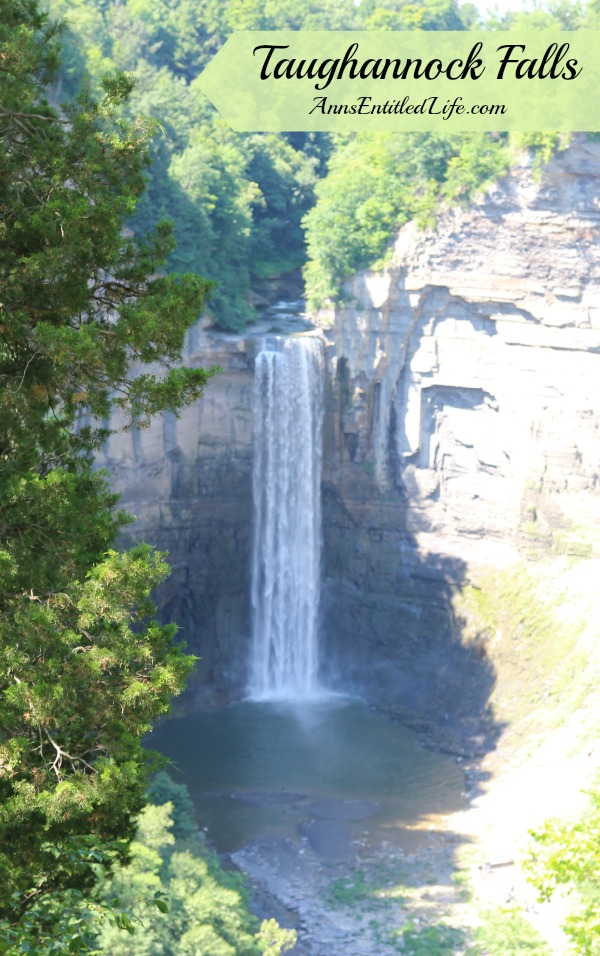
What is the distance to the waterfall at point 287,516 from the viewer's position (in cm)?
5153

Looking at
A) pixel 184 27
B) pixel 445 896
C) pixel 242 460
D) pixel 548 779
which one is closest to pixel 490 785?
pixel 548 779

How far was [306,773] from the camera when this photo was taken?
147ft

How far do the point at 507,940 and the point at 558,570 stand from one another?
16631 millimetres

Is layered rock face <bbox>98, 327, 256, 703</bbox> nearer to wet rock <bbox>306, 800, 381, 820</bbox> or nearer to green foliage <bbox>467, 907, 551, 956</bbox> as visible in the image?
wet rock <bbox>306, 800, 381, 820</bbox>

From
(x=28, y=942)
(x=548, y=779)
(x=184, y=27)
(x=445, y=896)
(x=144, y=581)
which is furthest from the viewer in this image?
(x=184, y=27)

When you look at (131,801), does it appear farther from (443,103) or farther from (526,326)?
(443,103)

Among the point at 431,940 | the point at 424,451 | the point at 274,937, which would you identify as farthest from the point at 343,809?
the point at 424,451

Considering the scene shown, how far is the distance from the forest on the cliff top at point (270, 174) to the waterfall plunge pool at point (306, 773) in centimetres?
1394

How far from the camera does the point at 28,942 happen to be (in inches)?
473

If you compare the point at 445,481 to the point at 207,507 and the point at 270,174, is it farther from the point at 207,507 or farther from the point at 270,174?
the point at 270,174

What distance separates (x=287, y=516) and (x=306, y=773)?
1118 cm

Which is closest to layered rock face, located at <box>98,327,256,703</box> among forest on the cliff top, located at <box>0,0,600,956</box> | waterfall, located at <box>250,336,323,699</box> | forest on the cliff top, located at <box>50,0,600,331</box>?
waterfall, located at <box>250,336,323,699</box>

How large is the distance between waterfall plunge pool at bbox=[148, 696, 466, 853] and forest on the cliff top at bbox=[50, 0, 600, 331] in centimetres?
1394

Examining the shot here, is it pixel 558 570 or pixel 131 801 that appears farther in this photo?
pixel 558 570
